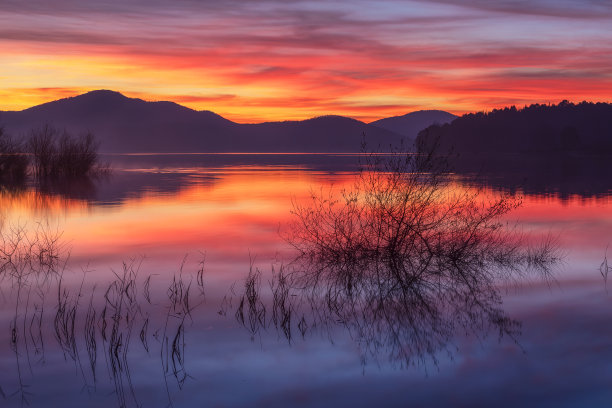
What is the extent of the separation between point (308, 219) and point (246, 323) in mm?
11743

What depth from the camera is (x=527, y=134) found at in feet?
578

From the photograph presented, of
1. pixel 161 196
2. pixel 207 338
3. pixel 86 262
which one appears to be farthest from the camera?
pixel 161 196

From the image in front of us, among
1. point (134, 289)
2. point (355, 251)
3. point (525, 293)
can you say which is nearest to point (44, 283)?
point (134, 289)

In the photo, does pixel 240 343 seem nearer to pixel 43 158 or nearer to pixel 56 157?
pixel 43 158

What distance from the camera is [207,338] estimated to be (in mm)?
9672

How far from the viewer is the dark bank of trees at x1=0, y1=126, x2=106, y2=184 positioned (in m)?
41.8

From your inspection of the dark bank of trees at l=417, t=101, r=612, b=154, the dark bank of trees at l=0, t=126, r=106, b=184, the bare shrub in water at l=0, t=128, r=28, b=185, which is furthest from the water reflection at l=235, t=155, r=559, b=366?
the dark bank of trees at l=417, t=101, r=612, b=154

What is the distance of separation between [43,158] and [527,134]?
507 ft

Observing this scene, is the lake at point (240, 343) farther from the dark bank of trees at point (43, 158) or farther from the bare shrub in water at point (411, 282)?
the dark bank of trees at point (43, 158)

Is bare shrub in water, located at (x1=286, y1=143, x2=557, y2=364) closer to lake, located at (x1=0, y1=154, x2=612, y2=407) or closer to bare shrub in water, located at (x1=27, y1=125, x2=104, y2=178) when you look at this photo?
lake, located at (x1=0, y1=154, x2=612, y2=407)

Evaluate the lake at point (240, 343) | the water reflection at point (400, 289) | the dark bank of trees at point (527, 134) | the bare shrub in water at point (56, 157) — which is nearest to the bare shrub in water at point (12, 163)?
the bare shrub in water at point (56, 157)

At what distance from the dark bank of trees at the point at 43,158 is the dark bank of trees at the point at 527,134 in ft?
376

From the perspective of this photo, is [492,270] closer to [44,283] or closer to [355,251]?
[355,251]

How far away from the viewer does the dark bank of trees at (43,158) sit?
4175 centimetres
